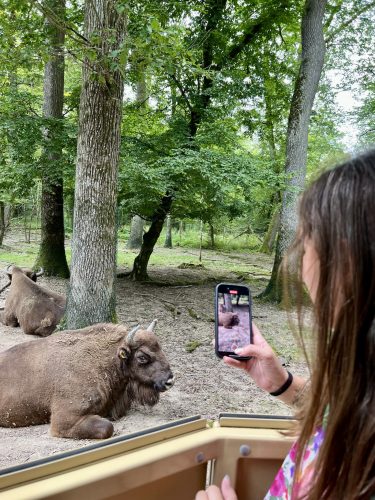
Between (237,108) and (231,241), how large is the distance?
40.1ft

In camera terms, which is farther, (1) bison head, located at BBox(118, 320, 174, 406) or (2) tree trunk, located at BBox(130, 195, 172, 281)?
(2) tree trunk, located at BBox(130, 195, 172, 281)

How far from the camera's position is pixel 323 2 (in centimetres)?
799

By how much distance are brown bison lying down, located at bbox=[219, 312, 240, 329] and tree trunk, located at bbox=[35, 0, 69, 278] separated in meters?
5.88

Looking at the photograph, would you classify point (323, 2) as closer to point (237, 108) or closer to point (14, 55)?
point (237, 108)

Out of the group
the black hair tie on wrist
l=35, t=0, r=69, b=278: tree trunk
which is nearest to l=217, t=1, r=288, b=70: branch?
l=35, t=0, r=69, b=278: tree trunk

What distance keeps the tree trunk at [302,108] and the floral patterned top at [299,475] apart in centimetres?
710

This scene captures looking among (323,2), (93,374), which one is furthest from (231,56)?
(93,374)

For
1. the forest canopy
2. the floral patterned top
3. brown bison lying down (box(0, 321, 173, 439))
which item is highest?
the forest canopy

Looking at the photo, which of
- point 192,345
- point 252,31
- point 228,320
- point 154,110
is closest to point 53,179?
point 154,110

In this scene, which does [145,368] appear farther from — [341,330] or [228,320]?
[341,330]

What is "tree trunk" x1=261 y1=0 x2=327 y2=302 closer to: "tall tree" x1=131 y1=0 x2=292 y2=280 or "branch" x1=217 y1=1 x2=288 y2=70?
"branch" x1=217 y1=1 x2=288 y2=70

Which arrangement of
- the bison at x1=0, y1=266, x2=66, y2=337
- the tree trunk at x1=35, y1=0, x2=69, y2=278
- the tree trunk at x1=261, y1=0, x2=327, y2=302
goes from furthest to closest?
the tree trunk at x1=261, y1=0, x2=327, y2=302, the tree trunk at x1=35, y1=0, x2=69, y2=278, the bison at x1=0, y1=266, x2=66, y2=337

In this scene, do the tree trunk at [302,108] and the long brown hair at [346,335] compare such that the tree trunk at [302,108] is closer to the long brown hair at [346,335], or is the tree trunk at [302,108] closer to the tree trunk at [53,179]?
the tree trunk at [53,179]

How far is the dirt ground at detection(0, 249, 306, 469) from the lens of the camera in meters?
3.14
